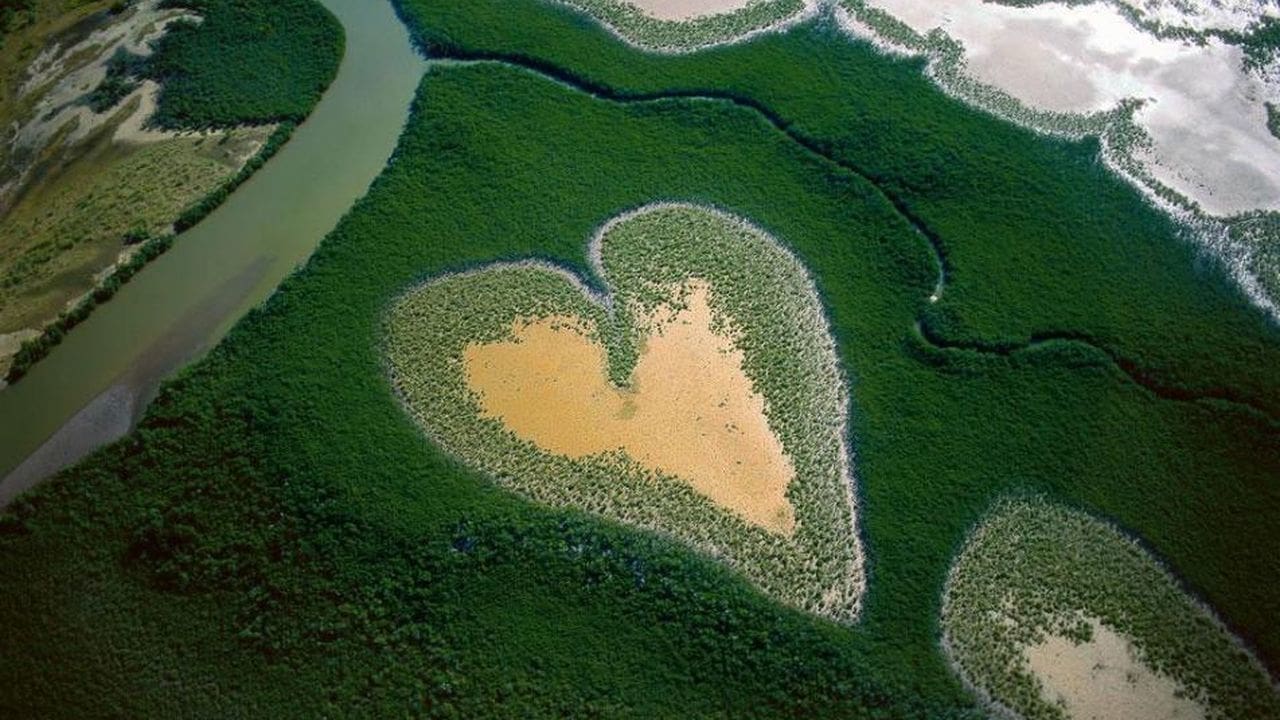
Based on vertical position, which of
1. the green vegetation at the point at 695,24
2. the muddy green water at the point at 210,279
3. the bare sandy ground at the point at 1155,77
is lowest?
the muddy green water at the point at 210,279

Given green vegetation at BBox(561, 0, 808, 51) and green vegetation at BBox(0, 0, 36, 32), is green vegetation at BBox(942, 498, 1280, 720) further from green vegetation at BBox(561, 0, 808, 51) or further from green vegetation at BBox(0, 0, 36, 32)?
green vegetation at BBox(0, 0, 36, 32)

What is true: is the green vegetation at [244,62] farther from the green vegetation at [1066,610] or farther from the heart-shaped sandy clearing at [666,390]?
the green vegetation at [1066,610]

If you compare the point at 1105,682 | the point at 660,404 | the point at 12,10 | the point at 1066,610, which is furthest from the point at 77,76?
the point at 1105,682

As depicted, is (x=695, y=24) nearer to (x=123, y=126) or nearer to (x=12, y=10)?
(x=123, y=126)

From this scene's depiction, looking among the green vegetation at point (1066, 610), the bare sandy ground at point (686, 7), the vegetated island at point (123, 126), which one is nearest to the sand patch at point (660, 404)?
the green vegetation at point (1066, 610)

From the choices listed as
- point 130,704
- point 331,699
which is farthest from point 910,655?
point 130,704

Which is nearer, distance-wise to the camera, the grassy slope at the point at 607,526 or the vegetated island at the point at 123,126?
the grassy slope at the point at 607,526

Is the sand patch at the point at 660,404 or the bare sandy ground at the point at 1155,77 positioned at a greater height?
the bare sandy ground at the point at 1155,77
